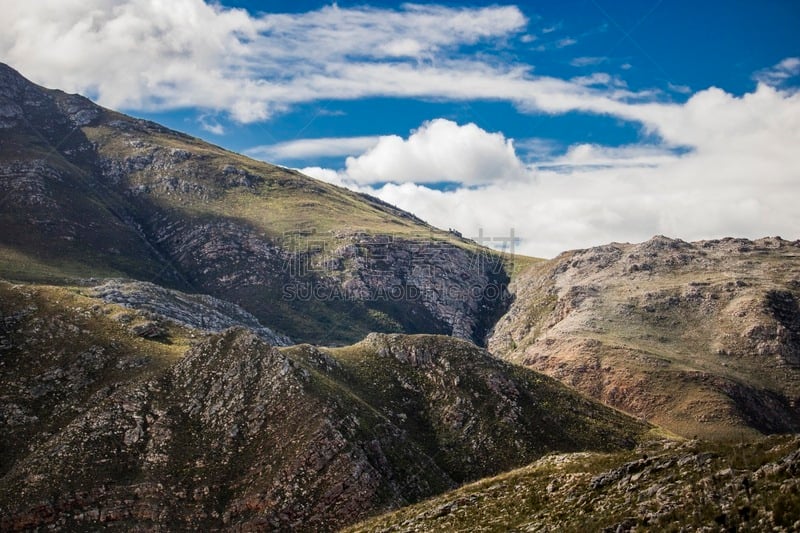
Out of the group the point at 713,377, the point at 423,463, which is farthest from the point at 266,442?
the point at 713,377

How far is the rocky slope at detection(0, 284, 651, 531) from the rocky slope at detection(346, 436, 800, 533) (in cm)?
3230

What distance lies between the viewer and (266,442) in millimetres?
89812

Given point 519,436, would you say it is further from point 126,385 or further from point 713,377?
point 713,377

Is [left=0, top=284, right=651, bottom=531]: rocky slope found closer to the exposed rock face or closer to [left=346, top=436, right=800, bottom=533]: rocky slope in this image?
[left=346, top=436, right=800, bottom=533]: rocky slope

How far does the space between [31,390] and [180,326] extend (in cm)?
3045

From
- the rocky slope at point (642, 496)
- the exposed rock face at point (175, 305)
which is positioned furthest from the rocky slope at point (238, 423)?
the exposed rock face at point (175, 305)

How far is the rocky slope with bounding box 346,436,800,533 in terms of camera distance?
3016 centimetres

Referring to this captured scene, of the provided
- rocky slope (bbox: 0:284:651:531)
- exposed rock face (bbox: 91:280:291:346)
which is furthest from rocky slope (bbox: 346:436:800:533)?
exposed rock face (bbox: 91:280:291:346)

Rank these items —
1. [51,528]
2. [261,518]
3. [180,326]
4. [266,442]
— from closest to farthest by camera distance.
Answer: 1. [51,528]
2. [261,518]
3. [266,442]
4. [180,326]

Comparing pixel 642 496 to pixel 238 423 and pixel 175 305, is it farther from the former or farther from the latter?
pixel 175 305

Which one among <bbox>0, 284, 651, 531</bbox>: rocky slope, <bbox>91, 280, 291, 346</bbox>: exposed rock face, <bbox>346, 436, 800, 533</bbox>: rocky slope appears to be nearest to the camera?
<bbox>346, 436, 800, 533</bbox>: rocky slope

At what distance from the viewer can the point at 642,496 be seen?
1458 inches

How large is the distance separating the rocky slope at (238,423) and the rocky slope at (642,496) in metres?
32.3

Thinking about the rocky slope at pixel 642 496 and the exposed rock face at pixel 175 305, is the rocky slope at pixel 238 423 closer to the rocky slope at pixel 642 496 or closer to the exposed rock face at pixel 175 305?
the rocky slope at pixel 642 496
